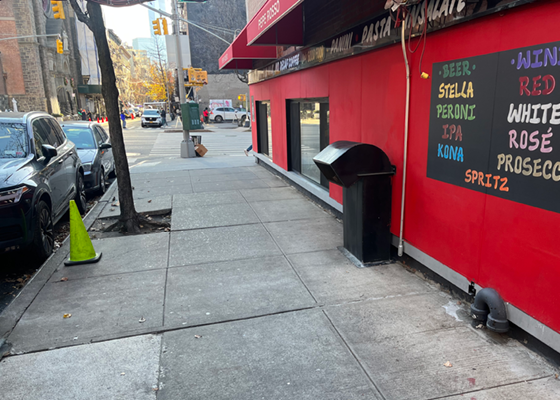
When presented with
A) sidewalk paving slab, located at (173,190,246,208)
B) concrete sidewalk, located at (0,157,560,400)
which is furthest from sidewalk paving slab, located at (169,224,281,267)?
sidewalk paving slab, located at (173,190,246,208)

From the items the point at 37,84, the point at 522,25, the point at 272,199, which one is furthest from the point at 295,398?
A: the point at 37,84

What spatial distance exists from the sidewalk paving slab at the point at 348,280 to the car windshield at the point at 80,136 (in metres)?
6.92

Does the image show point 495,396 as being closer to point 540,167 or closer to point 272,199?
point 540,167

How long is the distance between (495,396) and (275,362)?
1536mm

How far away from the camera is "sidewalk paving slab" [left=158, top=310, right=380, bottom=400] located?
9.25 ft

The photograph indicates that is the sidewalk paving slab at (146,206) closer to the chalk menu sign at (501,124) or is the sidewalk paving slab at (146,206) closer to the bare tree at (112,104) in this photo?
the bare tree at (112,104)

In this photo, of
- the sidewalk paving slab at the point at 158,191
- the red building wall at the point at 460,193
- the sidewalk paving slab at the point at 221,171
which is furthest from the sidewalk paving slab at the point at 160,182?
the red building wall at the point at 460,193

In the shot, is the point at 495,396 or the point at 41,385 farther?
the point at 41,385

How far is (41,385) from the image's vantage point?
9.70 ft

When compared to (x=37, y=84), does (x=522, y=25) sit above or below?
below

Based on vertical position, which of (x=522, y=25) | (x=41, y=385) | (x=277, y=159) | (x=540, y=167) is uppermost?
(x=522, y=25)

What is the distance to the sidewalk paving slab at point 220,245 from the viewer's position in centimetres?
531

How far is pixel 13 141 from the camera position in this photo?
5.74m

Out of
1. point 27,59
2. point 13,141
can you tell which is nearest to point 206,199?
point 13,141
